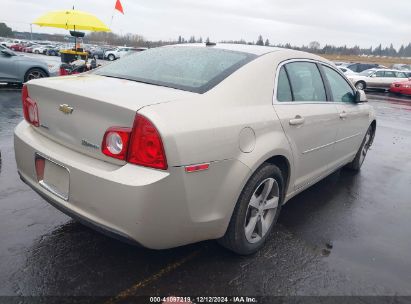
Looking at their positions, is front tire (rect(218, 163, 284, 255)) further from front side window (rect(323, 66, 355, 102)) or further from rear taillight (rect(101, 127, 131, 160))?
front side window (rect(323, 66, 355, 102))

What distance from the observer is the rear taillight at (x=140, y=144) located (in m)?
2.07

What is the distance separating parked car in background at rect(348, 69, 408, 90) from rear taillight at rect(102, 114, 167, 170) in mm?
22364

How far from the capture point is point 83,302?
225 centimetres

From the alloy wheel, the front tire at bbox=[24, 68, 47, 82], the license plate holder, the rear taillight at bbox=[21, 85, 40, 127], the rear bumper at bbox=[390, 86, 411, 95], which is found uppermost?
the rear taillight at bbox=[21, 85, 40, 127]

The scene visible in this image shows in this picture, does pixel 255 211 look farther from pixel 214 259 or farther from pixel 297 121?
pixel 297 121

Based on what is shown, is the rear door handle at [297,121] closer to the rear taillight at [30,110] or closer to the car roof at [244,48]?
the car roof at [244,48]

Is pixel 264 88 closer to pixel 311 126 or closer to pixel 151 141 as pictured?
pixel 311 126

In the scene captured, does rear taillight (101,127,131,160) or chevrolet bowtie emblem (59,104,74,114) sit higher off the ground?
chevrolet bowtie emblem (59,104,74,114)

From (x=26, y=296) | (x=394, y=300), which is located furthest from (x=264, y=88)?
(x=26, y=296)

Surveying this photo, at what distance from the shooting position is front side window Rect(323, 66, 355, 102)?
13.1 feet

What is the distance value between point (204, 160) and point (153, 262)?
99cm

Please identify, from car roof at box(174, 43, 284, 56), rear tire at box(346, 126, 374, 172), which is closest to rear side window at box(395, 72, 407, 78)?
rear tire at box(346, 126, 374, 172)

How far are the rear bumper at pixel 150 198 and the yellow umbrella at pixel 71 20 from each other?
9.28m

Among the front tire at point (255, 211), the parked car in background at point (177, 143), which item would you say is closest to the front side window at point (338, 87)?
the parked car in background at point (177, 143)
